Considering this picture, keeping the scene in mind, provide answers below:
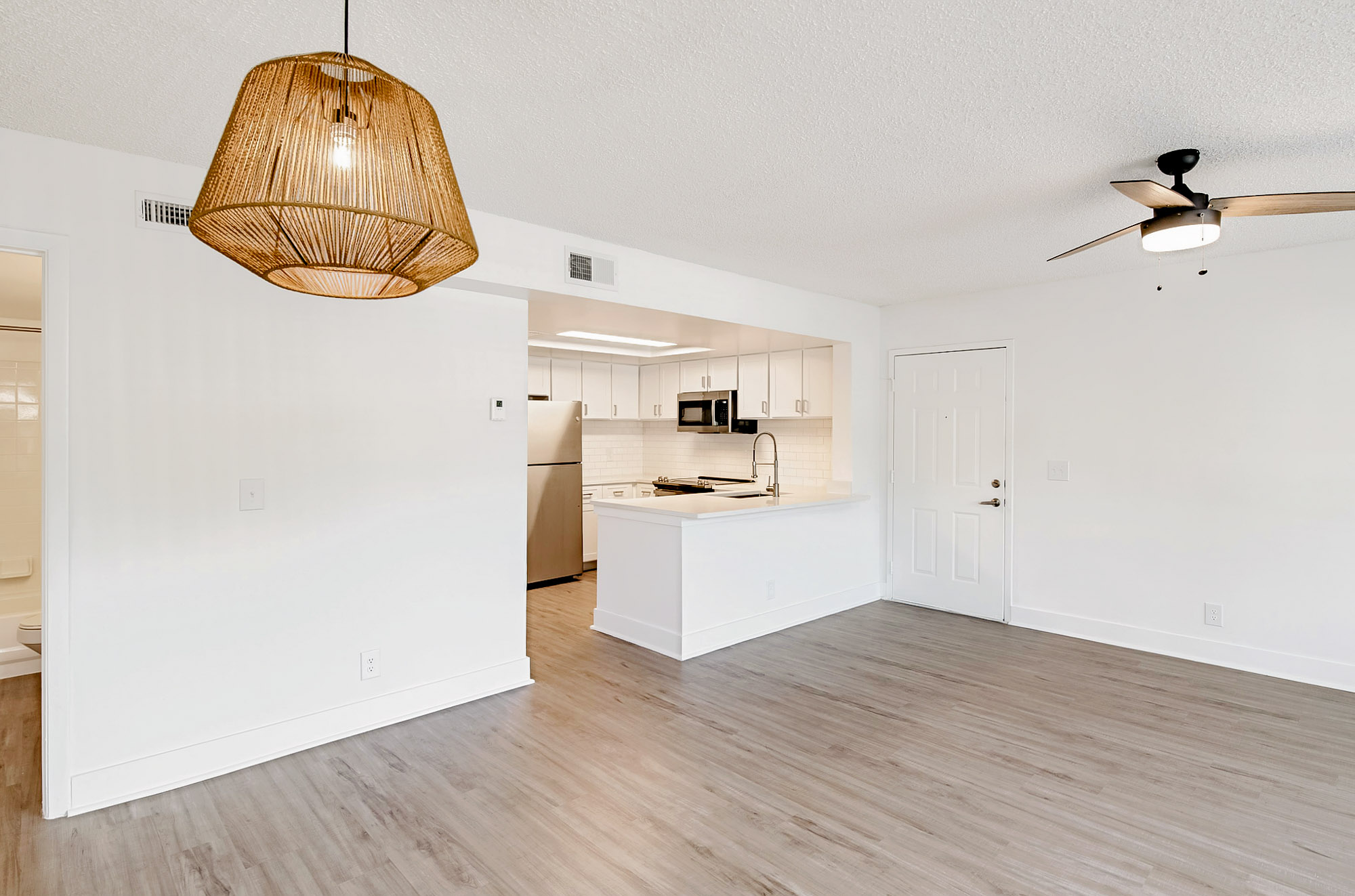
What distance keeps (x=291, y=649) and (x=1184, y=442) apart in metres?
5.07

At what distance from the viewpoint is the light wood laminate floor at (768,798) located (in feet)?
7.25

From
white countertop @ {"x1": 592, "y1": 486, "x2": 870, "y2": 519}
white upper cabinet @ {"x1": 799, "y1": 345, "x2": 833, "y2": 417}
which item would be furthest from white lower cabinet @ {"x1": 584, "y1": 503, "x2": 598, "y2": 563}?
white upper cabinet @ {"x1": 799, "y1": 345, "x2": 833, "y2": 417}

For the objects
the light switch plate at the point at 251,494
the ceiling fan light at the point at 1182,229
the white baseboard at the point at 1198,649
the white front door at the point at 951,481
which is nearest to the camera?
the ceiling fan light at the point at 1182,229

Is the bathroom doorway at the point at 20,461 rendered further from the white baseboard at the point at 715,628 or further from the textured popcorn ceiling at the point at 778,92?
the white baseboard at the point at 715,628

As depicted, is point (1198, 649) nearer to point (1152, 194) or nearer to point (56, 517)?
point (1152, 194)

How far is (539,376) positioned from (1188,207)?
202 inches

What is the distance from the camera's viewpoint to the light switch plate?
114 inches

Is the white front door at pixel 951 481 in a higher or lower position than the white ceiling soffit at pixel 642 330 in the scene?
lower

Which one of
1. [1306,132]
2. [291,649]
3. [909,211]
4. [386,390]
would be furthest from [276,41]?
[1306,132]

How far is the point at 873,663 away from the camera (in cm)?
425

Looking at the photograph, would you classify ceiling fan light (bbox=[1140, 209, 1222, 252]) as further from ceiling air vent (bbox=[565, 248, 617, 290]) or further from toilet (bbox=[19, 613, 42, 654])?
toilet (bbox=[19, 613, 42, 654])

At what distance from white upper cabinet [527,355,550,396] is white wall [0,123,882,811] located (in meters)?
2.75

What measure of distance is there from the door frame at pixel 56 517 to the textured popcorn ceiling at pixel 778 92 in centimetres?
52

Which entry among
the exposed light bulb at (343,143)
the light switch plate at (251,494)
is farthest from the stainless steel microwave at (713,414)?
the exposed light bulb at (343,143)
